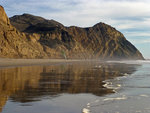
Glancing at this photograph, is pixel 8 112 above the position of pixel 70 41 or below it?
below

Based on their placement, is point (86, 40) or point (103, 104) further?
point (86, 40)

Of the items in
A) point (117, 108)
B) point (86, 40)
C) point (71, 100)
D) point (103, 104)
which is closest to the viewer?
point (117, 108)

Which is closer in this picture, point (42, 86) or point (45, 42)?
point (42, 86)

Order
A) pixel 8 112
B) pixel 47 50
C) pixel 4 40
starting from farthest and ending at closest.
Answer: pixel 47 50
pixel 4 40
pixel 8 112

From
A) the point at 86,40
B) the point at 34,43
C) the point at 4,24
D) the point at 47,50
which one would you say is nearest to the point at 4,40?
the point at 4,24

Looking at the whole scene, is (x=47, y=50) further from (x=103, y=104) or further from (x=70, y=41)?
(x=103, y=104)

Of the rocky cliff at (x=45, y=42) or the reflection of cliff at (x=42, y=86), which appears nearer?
the reflection of cliff at (x=42, y=86)

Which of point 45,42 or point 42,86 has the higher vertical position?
point 45,42

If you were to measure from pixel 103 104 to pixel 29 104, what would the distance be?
10.0ft

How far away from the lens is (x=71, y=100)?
10.9m

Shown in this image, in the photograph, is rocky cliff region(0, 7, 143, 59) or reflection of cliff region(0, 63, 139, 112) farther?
rocky cliff region(0, 7, 143, 59)

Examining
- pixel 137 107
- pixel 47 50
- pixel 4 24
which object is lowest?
pixel 137 107

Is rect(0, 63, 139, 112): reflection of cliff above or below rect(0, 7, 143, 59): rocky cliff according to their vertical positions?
below

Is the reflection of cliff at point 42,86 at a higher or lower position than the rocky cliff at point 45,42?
lower
